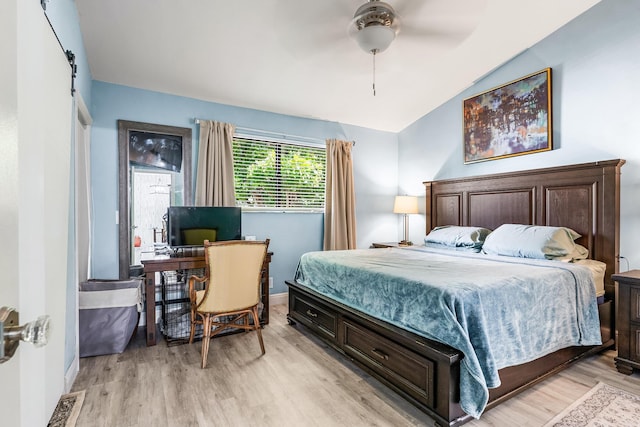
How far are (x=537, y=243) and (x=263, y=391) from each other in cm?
262

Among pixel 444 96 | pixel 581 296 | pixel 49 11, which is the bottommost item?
pixel 581 296

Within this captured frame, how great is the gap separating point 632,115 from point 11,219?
3.94m

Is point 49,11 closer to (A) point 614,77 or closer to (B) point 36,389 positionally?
(B) point 36,389

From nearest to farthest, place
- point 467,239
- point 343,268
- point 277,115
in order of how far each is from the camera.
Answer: point 343,268 < point 467,239 < point 277,115

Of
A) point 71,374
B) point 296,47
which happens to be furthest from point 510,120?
point 71,374

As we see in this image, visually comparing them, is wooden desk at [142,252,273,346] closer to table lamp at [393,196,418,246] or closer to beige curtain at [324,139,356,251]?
beige curtain at [324,139,356,251]

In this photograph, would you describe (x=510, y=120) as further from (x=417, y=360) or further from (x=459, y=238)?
(x=417, y=360)

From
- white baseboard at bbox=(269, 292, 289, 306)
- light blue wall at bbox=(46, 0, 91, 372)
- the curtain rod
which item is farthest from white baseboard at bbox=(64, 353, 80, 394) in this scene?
the curtain rod

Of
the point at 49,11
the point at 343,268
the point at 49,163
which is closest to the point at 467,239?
the point at 343,268

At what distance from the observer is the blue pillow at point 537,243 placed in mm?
2764

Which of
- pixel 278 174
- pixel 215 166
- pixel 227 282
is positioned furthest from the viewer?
pixel 278 174

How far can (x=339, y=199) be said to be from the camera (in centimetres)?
453

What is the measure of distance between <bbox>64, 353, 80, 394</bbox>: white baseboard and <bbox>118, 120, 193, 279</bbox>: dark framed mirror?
1.05m

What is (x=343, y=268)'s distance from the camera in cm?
266
